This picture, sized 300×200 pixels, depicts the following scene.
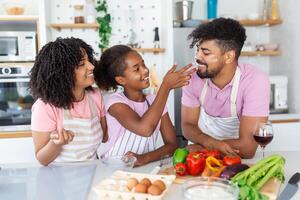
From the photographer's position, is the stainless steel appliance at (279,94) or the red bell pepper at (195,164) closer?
the red bell pepper at (195,164)

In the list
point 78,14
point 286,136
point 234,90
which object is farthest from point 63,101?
point 286,136

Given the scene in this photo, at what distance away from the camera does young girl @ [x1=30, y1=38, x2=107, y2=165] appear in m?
1.43

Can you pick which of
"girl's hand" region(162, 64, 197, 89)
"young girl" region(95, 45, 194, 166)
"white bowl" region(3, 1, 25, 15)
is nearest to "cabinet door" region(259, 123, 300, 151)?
"young girl" region(95, 45, 194, 166)

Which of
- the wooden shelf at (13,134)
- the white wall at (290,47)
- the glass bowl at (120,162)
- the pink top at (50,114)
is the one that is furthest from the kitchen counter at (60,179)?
the white wall at (290,47)

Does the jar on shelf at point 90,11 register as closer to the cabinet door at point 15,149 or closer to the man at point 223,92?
the cabinet door at point 15,149

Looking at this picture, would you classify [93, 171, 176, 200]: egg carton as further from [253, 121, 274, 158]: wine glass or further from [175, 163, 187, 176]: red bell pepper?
[253, 121, 274, 158]: wine glass

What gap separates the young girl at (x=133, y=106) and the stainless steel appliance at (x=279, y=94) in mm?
1571

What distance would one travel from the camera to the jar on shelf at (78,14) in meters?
2.96

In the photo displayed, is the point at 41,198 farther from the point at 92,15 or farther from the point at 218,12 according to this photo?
the point at 218,12

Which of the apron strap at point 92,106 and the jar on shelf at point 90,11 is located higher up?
the jar on shelf at point 90,11

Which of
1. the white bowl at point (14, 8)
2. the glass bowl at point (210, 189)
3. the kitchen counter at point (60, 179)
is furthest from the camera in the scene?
the white bowl at point (14, 8)

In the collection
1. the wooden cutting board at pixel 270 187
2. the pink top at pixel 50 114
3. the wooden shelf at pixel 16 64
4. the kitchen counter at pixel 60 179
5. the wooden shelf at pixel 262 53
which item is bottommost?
the kitchen counter at pixel 60 179

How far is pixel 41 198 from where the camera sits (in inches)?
39.5

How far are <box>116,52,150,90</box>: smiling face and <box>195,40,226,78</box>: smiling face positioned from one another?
29cm
